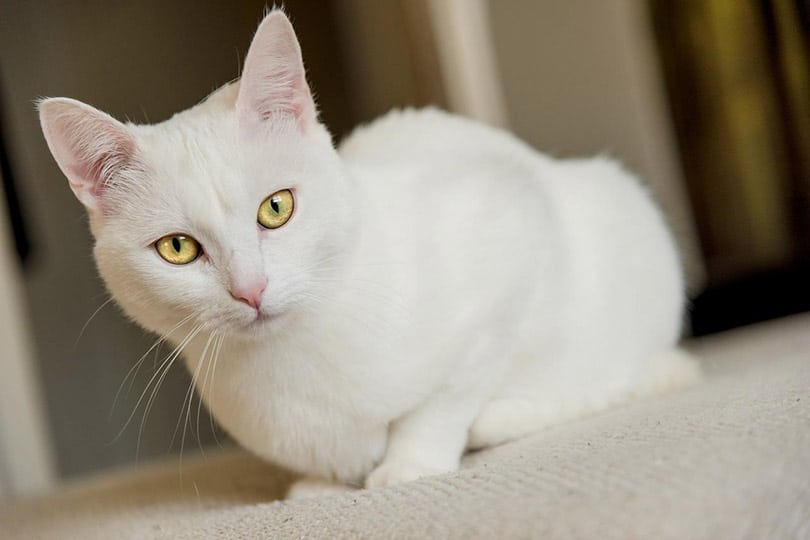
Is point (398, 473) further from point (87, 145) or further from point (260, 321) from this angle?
point (87, 145)

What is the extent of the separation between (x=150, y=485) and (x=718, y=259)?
1948 mm

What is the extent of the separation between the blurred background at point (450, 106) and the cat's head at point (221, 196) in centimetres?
102

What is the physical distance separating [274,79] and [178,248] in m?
0.26

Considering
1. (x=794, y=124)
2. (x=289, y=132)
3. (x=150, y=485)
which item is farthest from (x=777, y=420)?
(x=794, y=124)

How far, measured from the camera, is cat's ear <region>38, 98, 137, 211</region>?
3.43ft

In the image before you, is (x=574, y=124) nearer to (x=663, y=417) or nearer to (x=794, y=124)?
(x=794, y=124)

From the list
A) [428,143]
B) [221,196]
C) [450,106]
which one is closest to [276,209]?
[221,196]

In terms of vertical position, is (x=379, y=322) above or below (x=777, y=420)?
above

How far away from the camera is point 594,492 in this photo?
0.75 m

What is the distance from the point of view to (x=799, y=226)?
2.51 metres

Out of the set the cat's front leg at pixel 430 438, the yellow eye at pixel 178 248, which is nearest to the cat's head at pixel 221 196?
the yellow eye at pixel 178 248

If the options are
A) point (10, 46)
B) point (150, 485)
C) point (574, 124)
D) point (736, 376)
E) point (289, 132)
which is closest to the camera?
point (289, 132)

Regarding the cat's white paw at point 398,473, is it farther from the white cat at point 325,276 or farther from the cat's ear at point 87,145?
the cat's ear at point 87,145

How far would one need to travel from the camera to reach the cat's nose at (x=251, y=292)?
988 mm
